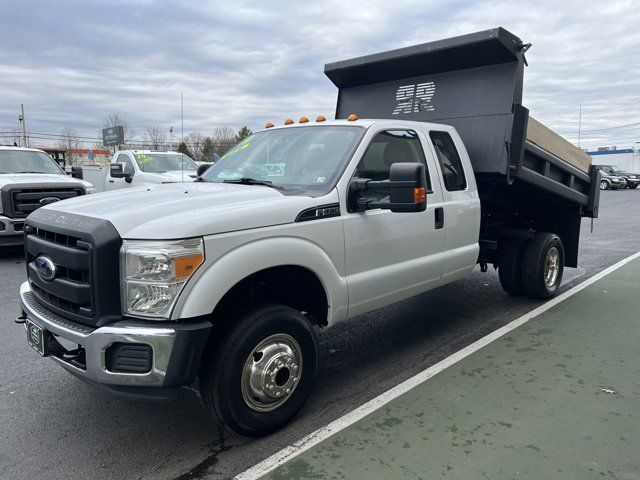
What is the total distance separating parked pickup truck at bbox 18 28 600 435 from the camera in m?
2.72

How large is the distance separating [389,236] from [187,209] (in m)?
1.63

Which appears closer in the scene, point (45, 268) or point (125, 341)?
point (125, 341)

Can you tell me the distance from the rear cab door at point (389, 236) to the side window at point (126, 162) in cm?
976

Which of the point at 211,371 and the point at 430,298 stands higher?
the point at 211,371

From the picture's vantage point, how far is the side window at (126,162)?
12.8 meters

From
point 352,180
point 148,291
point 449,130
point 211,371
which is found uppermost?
point 449,130

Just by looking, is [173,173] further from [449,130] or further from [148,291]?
[148,291]

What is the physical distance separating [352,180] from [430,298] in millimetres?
3239

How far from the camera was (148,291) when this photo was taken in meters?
2.70

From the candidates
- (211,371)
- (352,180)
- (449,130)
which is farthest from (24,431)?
(449,130)

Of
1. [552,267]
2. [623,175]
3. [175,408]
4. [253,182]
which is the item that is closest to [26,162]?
[253,182]

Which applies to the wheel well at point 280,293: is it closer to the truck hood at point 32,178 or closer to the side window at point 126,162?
the truck hood at point 32,178

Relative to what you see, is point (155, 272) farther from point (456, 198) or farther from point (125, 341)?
point (456, 198)

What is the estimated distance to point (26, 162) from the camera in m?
9.95
